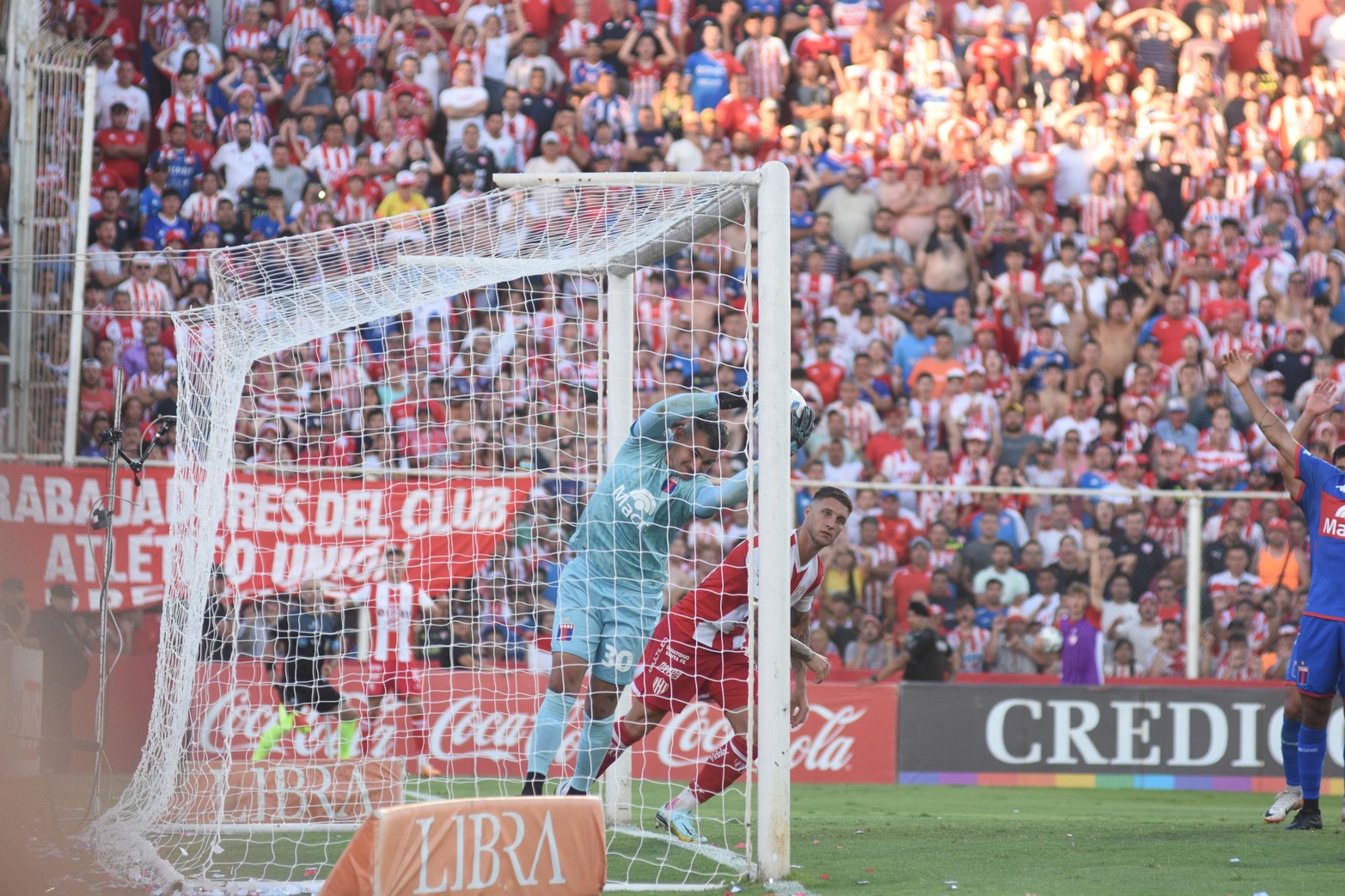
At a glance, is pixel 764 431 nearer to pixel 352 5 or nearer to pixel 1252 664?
pixel 1252 664

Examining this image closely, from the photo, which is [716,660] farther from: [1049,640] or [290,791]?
[1049,640]

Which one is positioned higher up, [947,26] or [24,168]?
[947,26]

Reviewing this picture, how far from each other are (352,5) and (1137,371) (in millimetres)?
9921

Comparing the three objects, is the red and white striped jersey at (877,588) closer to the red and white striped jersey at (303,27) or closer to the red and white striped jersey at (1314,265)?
the red and white striped jersey at (1314,265)

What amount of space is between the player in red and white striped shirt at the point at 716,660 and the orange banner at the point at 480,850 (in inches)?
69.1

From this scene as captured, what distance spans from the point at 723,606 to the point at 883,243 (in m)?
9.81

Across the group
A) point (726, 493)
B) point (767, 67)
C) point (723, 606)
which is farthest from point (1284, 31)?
point (723, 606)

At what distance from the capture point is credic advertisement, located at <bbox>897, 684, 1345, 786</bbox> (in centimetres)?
1295

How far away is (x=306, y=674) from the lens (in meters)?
11.3

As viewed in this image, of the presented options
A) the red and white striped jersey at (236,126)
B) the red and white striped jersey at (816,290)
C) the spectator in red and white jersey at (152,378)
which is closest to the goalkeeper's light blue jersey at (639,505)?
the spectator in red and white jersey at (152,378)

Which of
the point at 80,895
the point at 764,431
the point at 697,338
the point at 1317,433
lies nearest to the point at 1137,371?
the point at 1317,433

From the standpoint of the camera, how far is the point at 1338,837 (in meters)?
8.02

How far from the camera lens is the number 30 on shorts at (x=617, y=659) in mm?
7855

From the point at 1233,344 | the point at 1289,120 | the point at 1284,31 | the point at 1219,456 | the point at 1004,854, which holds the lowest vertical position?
the point at 1004,854
